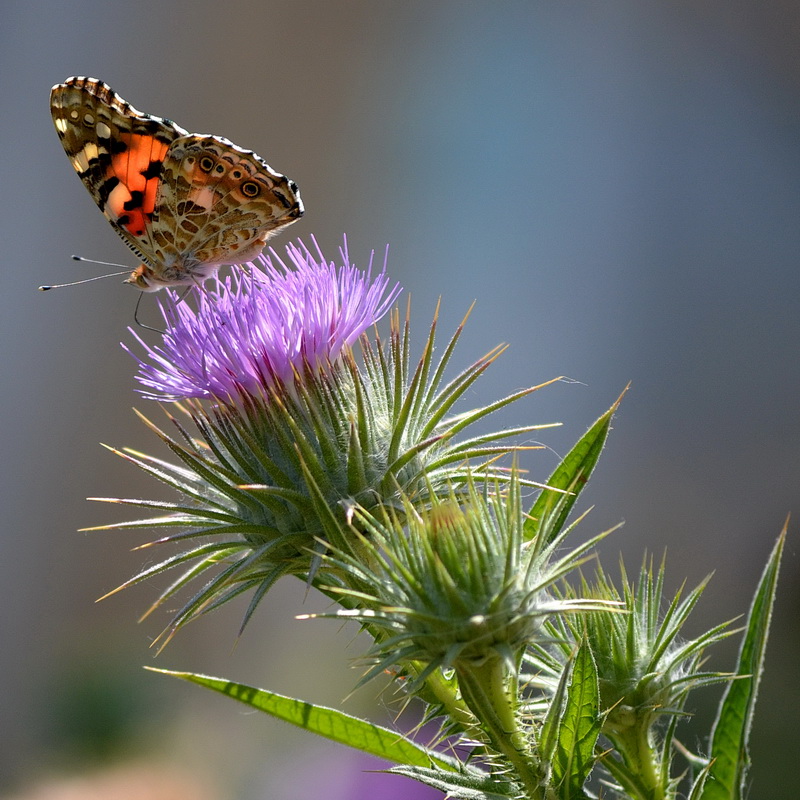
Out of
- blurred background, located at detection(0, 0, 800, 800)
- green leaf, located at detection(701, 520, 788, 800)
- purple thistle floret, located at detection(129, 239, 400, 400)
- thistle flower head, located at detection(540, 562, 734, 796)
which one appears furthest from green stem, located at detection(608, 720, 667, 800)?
blurred background, located at detection(0, 0, 800, 800)

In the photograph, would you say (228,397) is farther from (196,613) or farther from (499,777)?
(499,777)

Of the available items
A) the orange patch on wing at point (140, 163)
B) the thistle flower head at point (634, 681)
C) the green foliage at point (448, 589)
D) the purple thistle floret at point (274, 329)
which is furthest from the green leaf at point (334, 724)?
the orange patch on wing at point (140, 163)

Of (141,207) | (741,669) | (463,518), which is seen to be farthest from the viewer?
(141,207)

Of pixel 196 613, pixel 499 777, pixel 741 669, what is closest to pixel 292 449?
pixel 196 613

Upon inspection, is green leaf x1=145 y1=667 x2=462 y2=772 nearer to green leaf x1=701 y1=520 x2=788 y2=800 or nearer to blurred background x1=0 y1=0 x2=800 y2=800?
green leaf x1=701 y1=520 x2=788 y2=800

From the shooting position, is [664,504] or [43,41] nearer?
[664,504]

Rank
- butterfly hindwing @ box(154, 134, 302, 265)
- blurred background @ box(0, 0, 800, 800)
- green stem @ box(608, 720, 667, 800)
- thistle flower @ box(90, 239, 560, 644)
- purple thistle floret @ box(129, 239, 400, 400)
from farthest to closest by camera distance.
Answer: blurred background @ box(0, 0, 800, 800) < butterfly hindwing @ box(154, 134, 302, 265) < purple thistle floret @ box(129, 239, 400, 400) < thistle flower @ box(90, 239, 560, 644) < green stem @ box(608, 720, 667, 800)

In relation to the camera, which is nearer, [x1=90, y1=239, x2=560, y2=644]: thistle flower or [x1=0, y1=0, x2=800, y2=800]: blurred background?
[x1=90, y1=239, x2=560, y2=644]: thistle flower

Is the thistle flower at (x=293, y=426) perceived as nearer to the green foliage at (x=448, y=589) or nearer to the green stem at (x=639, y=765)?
the green foliage at (x=448, y=589)
